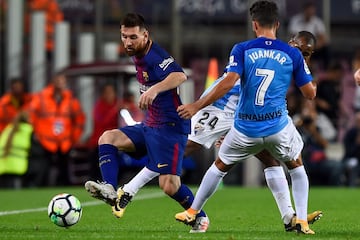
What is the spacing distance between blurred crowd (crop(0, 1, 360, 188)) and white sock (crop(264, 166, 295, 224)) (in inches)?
388

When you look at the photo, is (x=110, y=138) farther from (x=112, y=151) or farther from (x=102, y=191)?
(x=102, y=191)

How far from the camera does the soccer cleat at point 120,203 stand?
1014 centimetres

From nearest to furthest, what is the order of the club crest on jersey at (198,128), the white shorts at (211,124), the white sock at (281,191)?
the white sock at (281,191), the white shorts at (211,124), the club crest on jersey at (198,128)

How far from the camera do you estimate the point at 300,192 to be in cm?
972

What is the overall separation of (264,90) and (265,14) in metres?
0.61

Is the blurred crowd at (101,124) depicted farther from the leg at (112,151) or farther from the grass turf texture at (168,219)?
the leg at (112,151)

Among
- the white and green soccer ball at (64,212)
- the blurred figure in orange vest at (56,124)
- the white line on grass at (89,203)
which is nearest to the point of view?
the white and green soccer ball at (64,212)

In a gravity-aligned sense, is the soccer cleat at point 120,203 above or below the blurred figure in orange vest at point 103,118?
above

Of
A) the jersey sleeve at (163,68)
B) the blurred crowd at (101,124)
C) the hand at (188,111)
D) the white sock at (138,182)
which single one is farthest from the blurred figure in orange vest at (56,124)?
the hand at (188,111)

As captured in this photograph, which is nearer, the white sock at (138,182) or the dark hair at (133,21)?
the dark hair at (133,21)

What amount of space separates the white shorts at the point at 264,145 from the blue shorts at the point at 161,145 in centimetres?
65

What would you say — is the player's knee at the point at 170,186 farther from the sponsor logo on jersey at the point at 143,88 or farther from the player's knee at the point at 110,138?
the sponsor logo on jersey at the point at 143,88

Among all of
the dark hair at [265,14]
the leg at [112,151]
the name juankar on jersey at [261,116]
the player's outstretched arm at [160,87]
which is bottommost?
the leg at [112,151]

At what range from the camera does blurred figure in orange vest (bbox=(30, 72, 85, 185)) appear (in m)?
20.7
